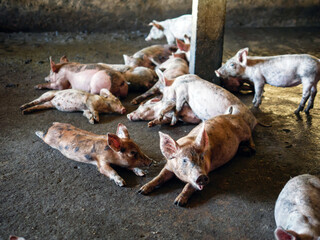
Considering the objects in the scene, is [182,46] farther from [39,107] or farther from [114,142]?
[114,142]

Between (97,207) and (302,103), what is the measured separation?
3.48m

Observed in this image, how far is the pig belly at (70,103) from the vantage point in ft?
17.0

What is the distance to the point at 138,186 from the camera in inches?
139

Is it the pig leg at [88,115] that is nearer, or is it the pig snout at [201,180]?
the pig snout at [201,180]

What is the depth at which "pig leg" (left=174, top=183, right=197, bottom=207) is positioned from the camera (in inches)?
126

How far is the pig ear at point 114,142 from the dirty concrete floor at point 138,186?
35 cm

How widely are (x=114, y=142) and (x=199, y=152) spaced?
2.89 feet

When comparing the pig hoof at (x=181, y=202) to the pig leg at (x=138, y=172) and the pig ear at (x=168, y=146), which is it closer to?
the pig ear at (x=168, y=146)

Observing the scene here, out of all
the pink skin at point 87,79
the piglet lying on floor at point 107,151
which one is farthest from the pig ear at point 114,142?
the pink skin at point 87,79

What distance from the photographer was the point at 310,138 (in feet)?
14.6

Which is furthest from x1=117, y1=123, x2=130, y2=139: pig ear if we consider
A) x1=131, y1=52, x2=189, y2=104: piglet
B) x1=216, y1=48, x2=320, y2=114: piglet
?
x1=216, y1=48, x2=320, y2=114: piglet

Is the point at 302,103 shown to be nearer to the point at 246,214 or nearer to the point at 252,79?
the point at 252,79

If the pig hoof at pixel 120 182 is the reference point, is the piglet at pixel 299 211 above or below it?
above

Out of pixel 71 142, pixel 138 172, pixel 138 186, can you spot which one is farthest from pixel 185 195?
pixel 71 142
